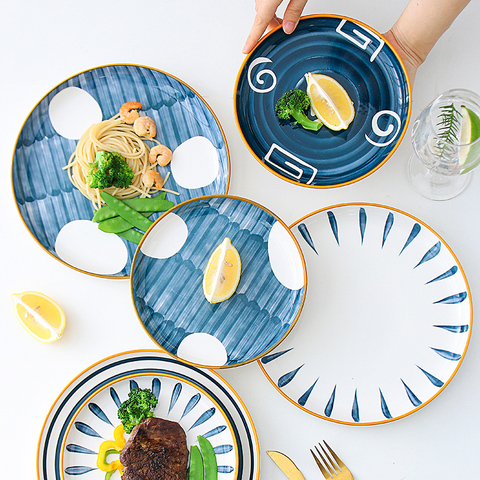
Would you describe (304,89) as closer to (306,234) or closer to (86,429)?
(306,234)

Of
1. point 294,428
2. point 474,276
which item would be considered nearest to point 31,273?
point 294,428

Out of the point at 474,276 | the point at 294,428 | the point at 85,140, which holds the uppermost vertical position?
the point at 474,276

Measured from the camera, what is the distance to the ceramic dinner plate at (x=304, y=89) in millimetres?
2152

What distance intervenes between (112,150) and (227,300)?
0.97m

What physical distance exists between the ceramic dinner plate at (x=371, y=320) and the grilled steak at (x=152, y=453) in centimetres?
59

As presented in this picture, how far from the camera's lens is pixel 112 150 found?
2.22m

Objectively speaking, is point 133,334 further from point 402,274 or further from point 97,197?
point 402,274

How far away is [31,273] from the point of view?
2328mm

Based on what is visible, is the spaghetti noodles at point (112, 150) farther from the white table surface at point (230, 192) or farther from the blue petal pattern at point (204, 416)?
the blue petal pattern at point (204, 416)

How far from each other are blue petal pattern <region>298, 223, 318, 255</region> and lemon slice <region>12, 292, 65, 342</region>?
1312 millimetres

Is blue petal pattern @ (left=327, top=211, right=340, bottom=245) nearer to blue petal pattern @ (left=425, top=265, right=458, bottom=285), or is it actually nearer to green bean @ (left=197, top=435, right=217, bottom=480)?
blue petal pattern @ (left=425, top=265, right=458, bottom=285)

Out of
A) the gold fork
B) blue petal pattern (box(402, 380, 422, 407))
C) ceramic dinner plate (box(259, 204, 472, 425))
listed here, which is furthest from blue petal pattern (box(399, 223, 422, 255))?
the gold fork

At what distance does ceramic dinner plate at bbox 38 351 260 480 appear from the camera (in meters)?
2.15

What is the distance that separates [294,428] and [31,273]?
1.63m
